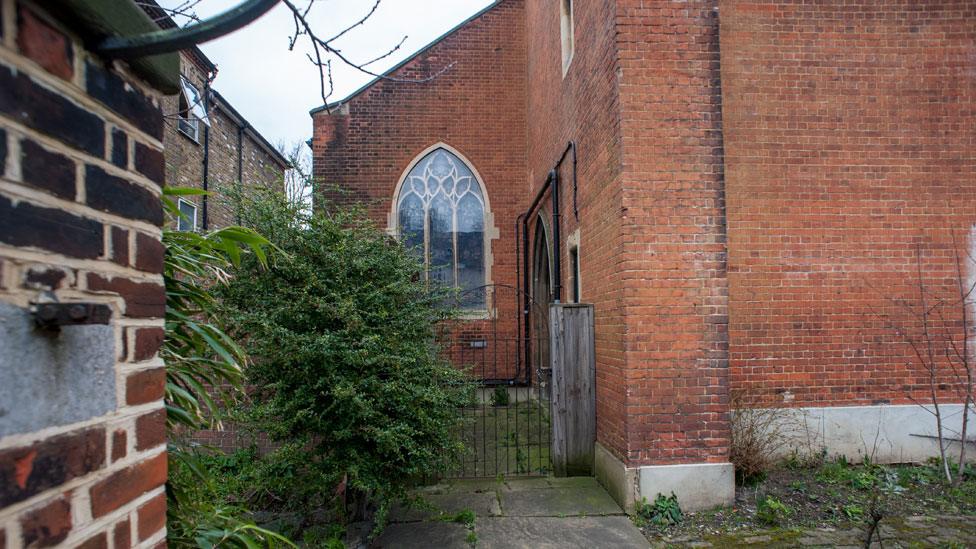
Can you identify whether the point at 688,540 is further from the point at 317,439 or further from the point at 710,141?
the point at 710,141

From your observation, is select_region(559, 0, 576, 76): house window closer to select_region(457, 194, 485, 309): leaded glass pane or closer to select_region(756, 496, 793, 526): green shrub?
select_region(457, 194, 485, 309): leaded glass pane

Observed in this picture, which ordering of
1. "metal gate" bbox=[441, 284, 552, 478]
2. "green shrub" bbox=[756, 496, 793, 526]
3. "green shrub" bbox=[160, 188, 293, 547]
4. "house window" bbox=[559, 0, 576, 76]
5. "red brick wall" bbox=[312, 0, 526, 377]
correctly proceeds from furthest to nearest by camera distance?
"red brick wall" bbox=[312, 0, 526, 377] < "house window" bbox=[559, 0, 576, 76] < "metal gate" bbox=[441, 284, 552, 478] < "green shrub" bbox=[756, 496, 793, 526] < "green shrub" bbox=[160, 188, 293, 547]

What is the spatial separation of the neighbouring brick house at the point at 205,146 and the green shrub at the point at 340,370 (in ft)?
22.9

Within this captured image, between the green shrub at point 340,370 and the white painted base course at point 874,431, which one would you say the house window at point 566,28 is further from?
the white painted base course at point 874,431

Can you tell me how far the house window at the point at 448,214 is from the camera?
1188 centimetres

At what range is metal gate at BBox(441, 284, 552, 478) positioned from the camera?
6328 mm

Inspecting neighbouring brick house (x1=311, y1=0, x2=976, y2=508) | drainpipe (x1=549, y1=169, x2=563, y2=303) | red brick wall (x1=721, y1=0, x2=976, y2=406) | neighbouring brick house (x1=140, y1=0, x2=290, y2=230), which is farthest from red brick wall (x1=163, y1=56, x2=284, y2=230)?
red brick wall (x1=721, y1=0, x2=976, y2=406)

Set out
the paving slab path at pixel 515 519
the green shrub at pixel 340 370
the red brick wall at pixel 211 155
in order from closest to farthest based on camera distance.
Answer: the green shrub at pixel 340 370 → the paving slab path at pixel 515 519 → the red brick wall at pixel 211 155

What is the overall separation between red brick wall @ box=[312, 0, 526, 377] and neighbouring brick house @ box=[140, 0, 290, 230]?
1977 mm

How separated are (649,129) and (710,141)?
606mm

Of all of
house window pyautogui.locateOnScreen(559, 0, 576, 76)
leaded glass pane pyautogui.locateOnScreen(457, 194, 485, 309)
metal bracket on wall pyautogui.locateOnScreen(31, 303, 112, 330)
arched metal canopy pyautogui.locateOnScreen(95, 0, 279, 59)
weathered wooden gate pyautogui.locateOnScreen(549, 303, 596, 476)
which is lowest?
weathered wooden gate pyautogui.locateOnScreen(549, 303, 596, 476)

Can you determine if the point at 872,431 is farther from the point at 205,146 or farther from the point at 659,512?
the point at 205,146

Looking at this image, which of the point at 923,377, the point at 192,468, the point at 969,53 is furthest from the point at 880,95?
the point at 192,468

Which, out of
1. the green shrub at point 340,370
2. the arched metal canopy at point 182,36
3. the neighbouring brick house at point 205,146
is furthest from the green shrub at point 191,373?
the neighbouring brick house at point 205,146
